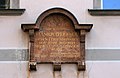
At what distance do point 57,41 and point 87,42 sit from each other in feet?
1.76

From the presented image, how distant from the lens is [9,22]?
7844 millimetres

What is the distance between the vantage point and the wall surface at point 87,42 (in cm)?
762

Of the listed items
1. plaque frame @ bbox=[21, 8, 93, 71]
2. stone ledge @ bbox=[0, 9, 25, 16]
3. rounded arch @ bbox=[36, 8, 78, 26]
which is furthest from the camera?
stone ledge @ bbox=[0, 9, 25, 16]

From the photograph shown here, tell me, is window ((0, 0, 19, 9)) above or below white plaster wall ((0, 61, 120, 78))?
above

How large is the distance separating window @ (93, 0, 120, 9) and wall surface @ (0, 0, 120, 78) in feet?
0.41

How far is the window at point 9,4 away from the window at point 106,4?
4.68 feet

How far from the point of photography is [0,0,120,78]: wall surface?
7.62 m

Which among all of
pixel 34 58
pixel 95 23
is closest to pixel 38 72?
pixel 34 58

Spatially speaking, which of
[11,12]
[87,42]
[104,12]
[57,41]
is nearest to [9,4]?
[11,12]

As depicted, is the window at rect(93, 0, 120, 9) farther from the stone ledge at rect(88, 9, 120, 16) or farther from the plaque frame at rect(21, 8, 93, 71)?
the plaque frame at rect(21, 8, 93, 71)

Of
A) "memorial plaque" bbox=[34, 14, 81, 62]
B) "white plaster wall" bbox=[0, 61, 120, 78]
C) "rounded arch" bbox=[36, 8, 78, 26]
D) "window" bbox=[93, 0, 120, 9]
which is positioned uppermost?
"window" bbox=[93, 0, 120, 9]

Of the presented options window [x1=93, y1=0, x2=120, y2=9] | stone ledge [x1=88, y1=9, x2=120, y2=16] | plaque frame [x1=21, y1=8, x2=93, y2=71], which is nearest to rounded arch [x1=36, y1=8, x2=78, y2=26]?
plaque frame [x1=21, y1=8, x2=93, y2=71]

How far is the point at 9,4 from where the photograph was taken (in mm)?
8023

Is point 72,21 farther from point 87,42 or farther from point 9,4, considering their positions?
point 9,4
